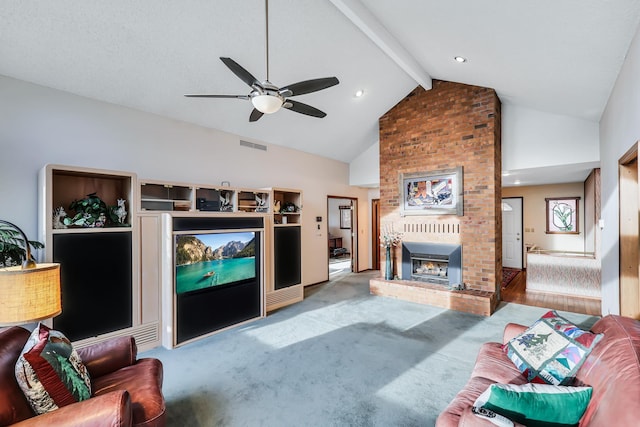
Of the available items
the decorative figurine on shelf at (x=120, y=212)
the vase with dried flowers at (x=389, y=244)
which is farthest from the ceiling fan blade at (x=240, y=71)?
the vase with dried flowers at (x=389, y=244)

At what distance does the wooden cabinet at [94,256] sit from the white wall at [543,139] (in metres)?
5.60

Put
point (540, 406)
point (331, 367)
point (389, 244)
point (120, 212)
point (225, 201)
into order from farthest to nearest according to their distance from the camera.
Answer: point (389, 244) < point (225, 201) < point (120, 212) < point (331, 367) < point (540, 406)

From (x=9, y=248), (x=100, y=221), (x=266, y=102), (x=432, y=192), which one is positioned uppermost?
(x=266, y=102)

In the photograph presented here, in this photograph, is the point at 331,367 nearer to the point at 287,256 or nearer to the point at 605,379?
the point at 605,379

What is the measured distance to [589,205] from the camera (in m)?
6.07

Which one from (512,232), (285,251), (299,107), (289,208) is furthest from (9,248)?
(512,232)

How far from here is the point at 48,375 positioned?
4.85 ft

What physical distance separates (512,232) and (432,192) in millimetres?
4015

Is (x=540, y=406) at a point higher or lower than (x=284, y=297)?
higher

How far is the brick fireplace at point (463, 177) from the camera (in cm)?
458

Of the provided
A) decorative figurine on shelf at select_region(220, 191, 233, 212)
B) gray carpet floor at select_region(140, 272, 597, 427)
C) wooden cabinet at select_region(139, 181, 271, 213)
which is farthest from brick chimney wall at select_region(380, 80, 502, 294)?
decorative figurine on shelf at select_region(220, 191, 233, 212)

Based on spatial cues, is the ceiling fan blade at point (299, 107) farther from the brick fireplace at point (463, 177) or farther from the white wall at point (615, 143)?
the brick fireplace at point (463, 177)

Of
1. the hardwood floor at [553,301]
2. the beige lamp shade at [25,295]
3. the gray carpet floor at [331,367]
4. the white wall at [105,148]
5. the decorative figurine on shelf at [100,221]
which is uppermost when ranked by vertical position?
the white wall at [105,148]

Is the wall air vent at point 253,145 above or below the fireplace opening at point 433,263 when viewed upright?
above
